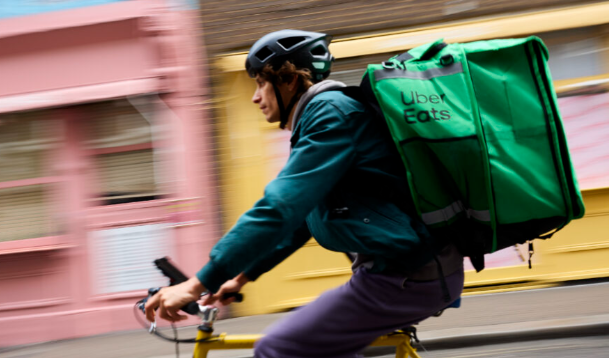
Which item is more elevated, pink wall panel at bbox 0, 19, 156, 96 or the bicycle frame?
pink wall panel at bbox 0, 19, 156, 96

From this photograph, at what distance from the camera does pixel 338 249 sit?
204cm

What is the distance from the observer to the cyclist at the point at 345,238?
182 centimetres

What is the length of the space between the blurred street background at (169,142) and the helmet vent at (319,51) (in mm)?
5132

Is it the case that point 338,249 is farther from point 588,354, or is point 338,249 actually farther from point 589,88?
point 589,88

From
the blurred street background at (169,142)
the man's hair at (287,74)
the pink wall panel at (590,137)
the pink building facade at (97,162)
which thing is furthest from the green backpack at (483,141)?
the pink wall panel at (590,137)

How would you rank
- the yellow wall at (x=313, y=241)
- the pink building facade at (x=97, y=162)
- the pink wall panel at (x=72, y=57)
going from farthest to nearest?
the pink wall panel at (x=72, y=57), the pink building facade at (x=97, y=162), the yellow wall at (x=313, y=241)

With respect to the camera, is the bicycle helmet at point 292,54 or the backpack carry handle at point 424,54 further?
the bicycle helmet at point 292,54

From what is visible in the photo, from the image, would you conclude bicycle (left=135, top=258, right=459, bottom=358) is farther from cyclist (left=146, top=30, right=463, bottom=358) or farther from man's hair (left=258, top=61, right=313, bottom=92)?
man's hair (left=258, top=61, right=313, bottom=92)

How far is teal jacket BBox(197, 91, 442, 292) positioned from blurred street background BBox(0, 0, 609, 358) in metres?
5.32

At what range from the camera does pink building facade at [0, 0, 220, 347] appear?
754cm

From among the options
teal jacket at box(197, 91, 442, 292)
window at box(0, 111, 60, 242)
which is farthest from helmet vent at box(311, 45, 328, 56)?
window at box(0, 111, 60, 242)

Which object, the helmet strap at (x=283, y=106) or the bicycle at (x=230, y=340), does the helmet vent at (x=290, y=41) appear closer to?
the helmet strap at (x=283, y=106)

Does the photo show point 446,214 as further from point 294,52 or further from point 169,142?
point 169,142

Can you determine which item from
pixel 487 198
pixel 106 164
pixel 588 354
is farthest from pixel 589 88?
pixel 487 198
